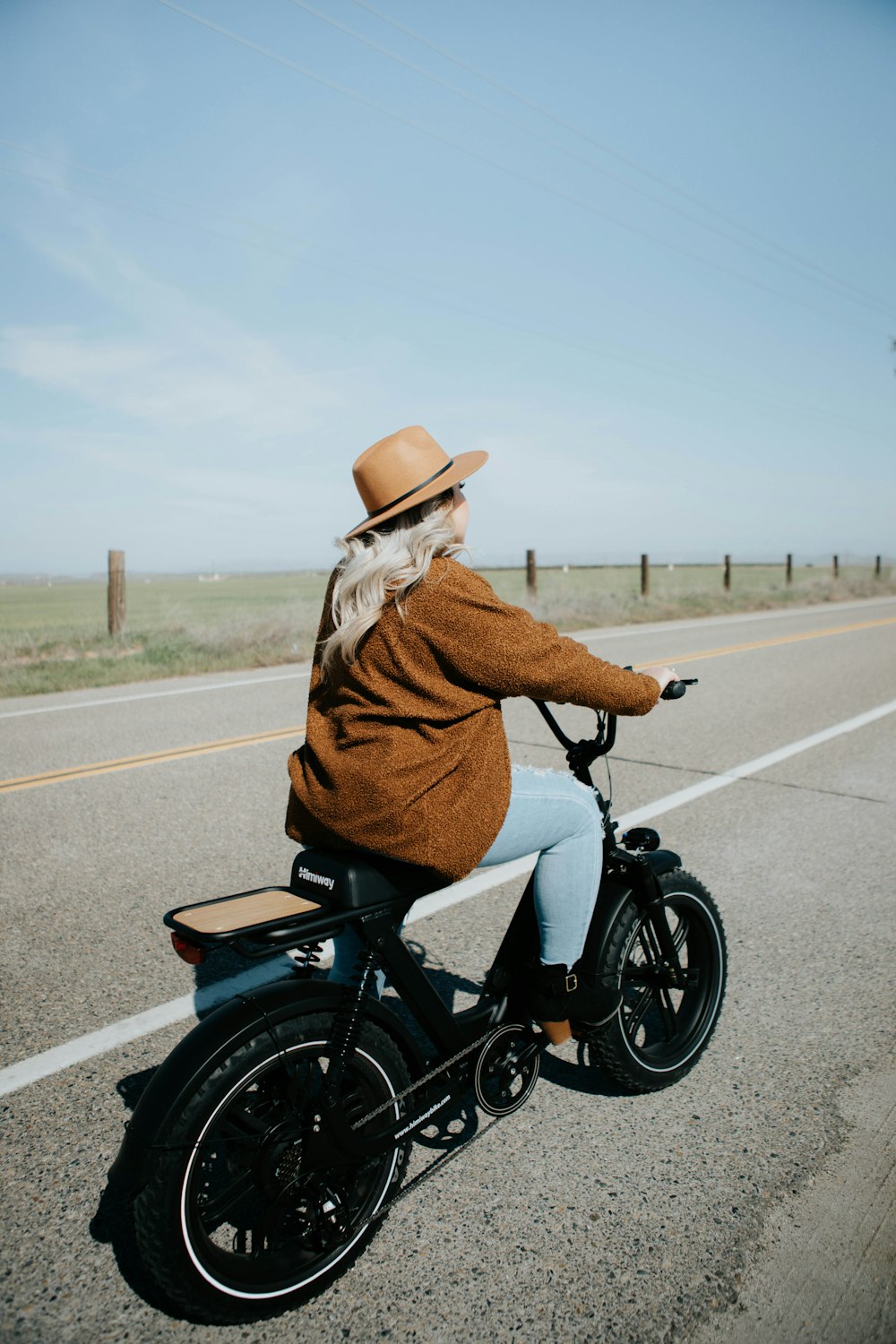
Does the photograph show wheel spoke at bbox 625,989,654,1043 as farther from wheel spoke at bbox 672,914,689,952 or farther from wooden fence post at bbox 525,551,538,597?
wooden fence post at bbox 525,551,538,597

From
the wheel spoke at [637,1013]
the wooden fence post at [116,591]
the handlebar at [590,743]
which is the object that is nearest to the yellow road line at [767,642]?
the wheel spoke at [637,1013]

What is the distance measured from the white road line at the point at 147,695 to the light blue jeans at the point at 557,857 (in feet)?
27.4

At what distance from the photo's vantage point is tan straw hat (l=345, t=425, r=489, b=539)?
2.35 meters

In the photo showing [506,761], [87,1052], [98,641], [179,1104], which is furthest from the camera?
[98,641]

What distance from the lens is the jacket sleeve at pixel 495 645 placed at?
224cm

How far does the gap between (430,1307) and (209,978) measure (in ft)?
6.18

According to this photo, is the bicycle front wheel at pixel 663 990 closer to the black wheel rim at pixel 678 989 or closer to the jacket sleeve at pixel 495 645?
the black wheel rim at pixel 678 989

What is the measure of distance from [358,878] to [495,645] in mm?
633

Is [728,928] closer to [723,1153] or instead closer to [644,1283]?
[723,1153]

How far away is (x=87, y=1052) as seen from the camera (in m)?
3.22

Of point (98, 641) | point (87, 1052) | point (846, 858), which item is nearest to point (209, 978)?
point (87, 1052)

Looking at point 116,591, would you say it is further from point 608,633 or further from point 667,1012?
point 667,1012

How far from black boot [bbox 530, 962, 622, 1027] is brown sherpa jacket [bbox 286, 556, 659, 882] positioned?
549mm

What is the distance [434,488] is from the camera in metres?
2.36
